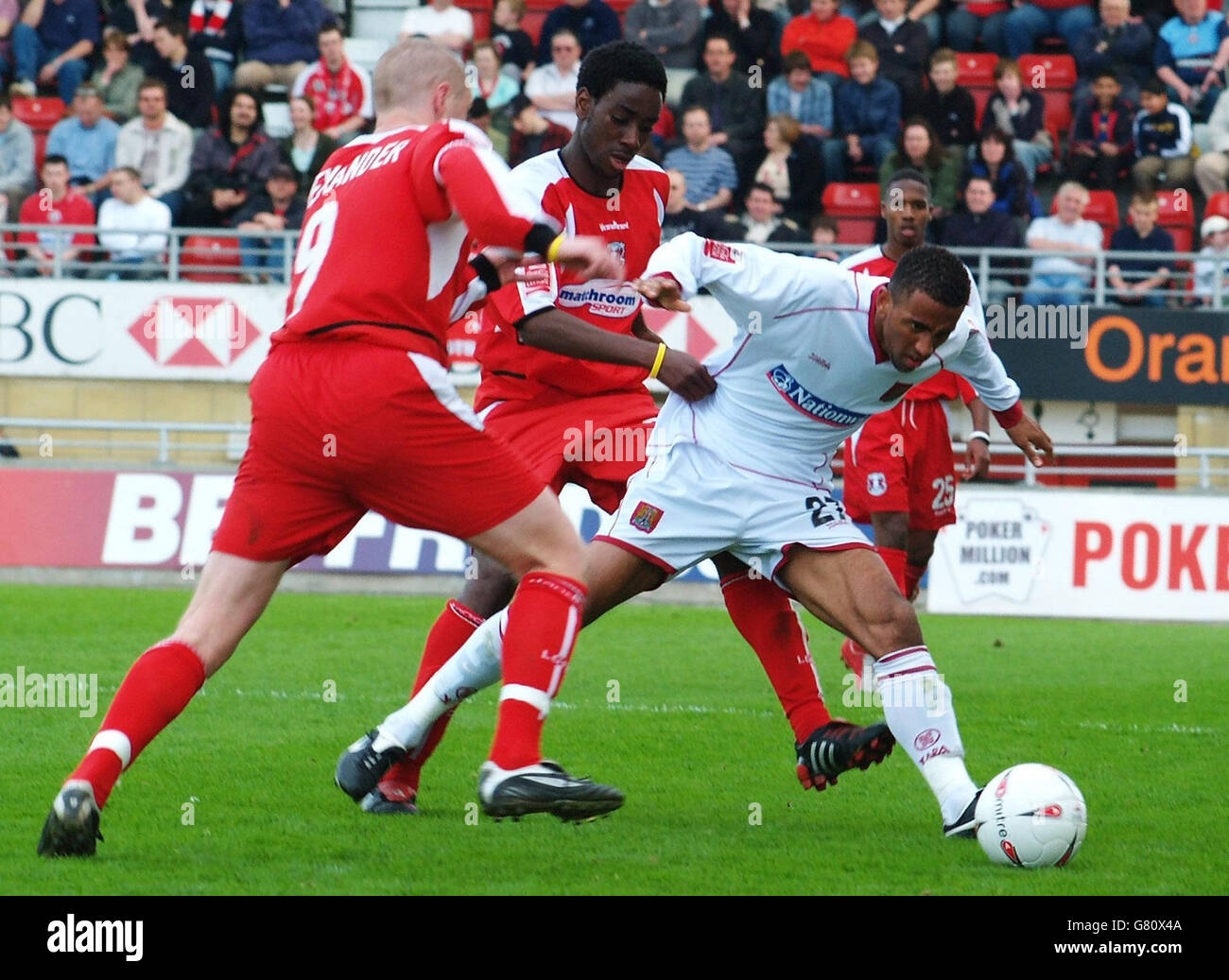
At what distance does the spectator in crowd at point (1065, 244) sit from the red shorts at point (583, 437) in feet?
36.2

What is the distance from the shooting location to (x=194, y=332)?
698 inches

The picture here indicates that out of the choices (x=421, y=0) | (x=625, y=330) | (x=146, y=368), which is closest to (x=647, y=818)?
(x=625, y=330)

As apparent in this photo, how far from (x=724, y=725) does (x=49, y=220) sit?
490 inches

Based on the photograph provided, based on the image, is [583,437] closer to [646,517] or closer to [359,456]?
[646,517]

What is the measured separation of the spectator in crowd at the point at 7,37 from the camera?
796 inches

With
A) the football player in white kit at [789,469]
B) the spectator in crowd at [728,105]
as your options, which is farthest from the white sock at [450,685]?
the spectator in crowd at [728,105]

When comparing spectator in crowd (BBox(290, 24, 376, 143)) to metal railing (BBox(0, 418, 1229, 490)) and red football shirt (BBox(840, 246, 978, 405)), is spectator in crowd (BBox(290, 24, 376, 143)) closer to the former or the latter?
metal railing (BBox(0, 418, 1229, 490))

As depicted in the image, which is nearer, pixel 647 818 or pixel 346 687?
pixel 647 818

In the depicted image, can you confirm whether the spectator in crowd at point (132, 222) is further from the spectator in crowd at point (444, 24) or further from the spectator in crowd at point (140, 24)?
the spectator in crowd at point (444, 24)

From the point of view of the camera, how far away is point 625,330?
696 cm

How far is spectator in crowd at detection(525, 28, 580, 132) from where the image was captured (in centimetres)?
1844

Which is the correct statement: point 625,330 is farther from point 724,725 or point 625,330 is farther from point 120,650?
point 120,650

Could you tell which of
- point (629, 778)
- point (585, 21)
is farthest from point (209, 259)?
point (629, 778)
